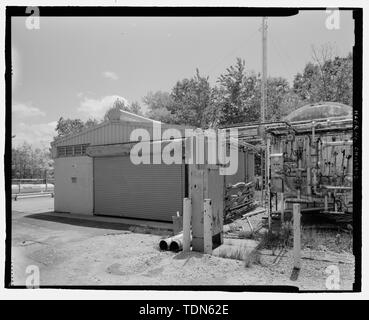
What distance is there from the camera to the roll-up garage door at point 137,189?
10.8 meters

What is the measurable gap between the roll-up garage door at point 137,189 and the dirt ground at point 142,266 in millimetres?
2507

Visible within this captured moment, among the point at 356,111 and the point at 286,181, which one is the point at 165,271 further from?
the point at 286,181

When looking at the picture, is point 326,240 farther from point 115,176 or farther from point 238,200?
point 115,176

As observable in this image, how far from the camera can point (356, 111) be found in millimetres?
3609

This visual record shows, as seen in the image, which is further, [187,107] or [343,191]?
[187,107]

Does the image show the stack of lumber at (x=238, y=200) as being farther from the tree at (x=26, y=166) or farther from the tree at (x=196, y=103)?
the tree at (x=26, y=166)

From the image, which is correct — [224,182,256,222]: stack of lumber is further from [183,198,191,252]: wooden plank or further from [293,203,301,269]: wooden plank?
[293,203,301,269]: wooden plank

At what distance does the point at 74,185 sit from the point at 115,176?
Answer: 3.02m

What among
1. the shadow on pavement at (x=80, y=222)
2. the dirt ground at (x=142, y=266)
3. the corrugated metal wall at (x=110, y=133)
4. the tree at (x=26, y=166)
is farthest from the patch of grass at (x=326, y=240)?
the tree at (x=26, y=166)

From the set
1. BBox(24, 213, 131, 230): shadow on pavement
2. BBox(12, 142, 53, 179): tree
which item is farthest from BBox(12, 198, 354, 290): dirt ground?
BBox(12, 142, 53, 179): tree

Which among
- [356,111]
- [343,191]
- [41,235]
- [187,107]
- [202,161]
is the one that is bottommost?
[41,235]

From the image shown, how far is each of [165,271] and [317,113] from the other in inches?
307

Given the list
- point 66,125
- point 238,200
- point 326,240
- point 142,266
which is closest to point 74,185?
point 238,200

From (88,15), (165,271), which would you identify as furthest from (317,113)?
(88,15)
